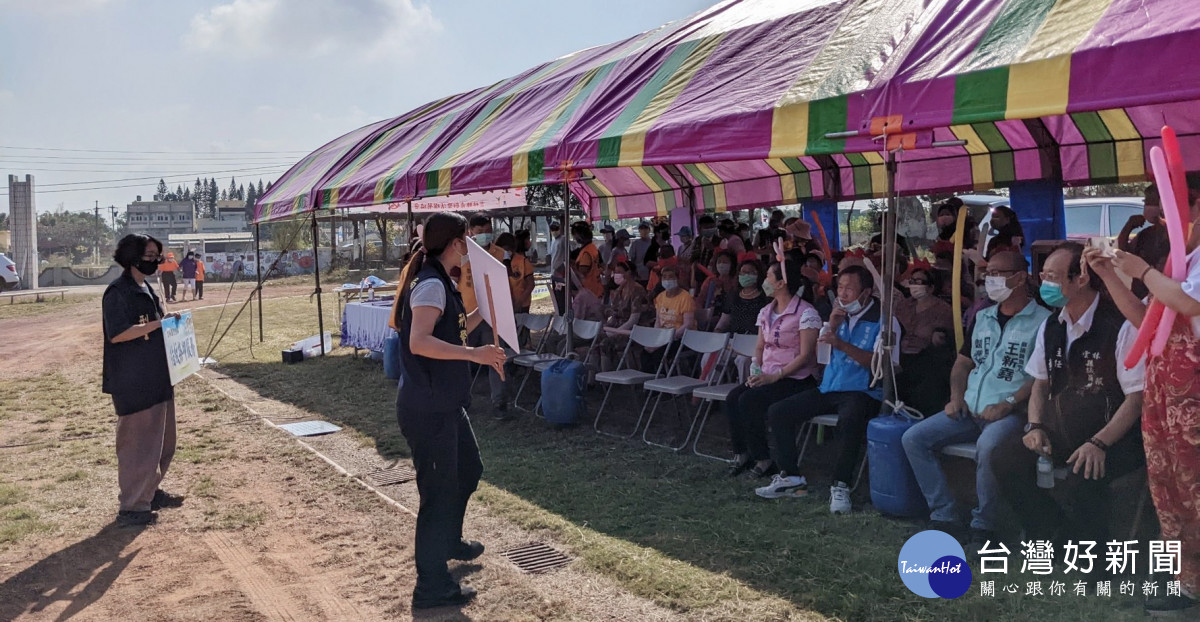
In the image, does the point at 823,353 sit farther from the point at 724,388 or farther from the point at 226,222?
the point at 226,222

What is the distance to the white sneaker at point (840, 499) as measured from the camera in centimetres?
502

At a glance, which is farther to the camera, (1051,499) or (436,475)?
(1051,499)

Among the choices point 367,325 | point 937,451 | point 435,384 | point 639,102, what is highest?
point 639,102

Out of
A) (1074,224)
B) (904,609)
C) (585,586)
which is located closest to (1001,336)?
(904,609)

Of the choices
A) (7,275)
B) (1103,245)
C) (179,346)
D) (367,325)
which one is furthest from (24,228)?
(1103,245)

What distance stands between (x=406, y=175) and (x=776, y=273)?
197 inches

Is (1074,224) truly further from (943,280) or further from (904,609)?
(904,609)

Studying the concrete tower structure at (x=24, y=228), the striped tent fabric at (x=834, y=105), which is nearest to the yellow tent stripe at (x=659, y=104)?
the striped tent fabric at (x=834, y=105)

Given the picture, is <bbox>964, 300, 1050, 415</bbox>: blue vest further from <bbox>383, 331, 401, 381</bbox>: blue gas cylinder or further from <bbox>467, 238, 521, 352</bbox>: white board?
<bbox>383, 331, 401, 381</bbox>: blue gas cylinder

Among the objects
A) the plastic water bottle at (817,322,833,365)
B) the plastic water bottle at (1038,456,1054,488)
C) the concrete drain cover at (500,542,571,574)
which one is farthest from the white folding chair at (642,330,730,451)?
the plastic water bottle at (1038,456,1054,488)

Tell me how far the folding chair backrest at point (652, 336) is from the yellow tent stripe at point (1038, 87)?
149 inches

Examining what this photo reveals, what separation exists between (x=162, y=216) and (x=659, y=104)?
124 meters

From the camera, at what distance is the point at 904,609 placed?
3750 millimetres

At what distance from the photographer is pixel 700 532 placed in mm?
4867
